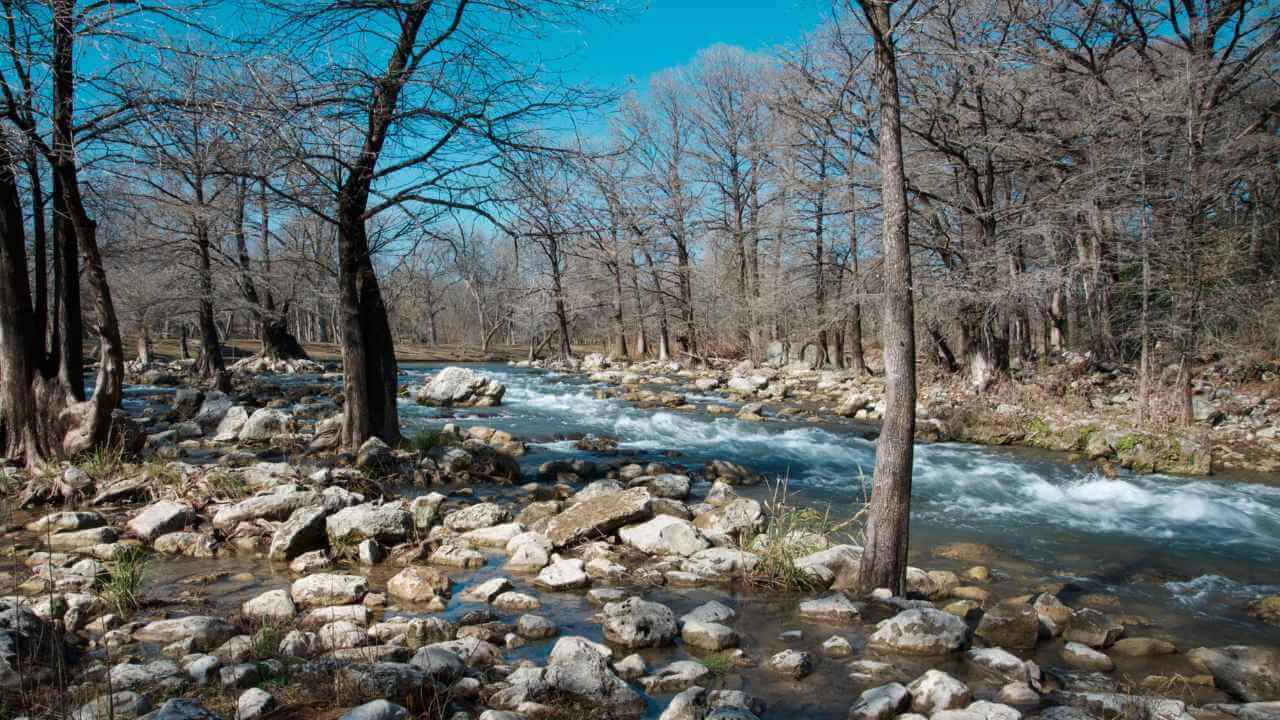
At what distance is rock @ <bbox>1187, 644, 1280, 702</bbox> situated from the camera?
398 centimetres

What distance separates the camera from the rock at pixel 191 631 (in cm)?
405

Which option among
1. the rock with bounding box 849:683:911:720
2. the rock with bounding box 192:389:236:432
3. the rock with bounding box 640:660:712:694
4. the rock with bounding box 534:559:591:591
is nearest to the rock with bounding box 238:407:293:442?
the rock with bounding box 192:389:236:432

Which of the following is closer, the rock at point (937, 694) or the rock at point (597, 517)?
the rock at point (937, 694)

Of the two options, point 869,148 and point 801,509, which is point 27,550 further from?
point 869,148

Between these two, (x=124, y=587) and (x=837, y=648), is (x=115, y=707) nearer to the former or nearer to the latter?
(x=124, y=587)

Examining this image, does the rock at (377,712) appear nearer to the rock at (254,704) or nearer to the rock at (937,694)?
the rock at (254,704)

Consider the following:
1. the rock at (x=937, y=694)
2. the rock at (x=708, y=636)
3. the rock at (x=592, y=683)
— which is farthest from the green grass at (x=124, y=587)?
the rock at (x=937, y=694)

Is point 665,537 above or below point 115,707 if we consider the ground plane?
below

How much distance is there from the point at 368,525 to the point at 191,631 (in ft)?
7.16

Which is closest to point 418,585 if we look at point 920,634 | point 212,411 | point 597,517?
point 597,517

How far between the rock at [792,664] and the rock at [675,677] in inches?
16.1

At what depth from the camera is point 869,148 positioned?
1677cm

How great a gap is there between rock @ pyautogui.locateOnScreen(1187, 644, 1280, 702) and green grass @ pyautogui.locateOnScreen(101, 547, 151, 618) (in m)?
6.49

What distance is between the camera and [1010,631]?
4.55m
